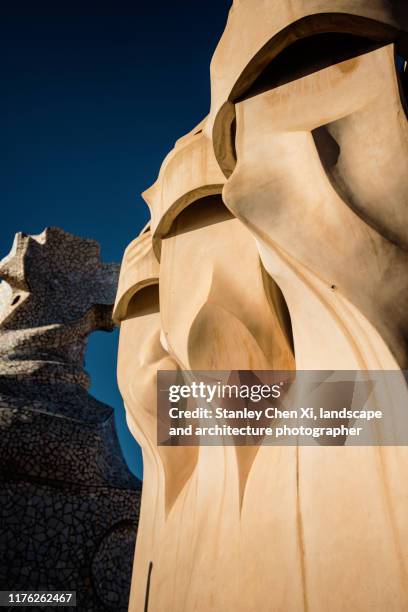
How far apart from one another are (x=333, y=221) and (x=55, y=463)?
13.8 feet

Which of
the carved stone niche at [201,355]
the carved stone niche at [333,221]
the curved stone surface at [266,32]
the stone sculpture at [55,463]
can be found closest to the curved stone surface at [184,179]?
the carved stone niche at [201,355]

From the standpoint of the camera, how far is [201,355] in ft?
6.21

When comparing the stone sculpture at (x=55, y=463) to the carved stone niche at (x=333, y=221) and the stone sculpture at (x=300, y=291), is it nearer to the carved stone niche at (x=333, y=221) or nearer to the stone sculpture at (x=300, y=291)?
the stone sculpture at (x=300, y=291)

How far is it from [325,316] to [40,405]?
434 centimetres

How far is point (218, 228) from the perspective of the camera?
6.88ft

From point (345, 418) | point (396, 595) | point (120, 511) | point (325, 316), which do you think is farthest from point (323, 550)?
point (120, 511)

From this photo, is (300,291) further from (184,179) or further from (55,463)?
(55,463)

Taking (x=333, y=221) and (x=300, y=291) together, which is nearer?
(x=333, y=221)

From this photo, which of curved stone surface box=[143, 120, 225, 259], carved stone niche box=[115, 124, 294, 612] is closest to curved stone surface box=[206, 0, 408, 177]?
curved stone surface box=[143, 120, 225, 259]

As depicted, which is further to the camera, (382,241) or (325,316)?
(325,316)

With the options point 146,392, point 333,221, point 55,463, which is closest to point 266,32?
point 333,221

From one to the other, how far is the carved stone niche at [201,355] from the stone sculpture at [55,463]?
2.37 m

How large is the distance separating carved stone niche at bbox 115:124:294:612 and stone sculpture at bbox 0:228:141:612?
2.37 meters

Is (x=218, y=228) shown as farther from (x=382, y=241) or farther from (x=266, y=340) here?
(x=382, y=241)
